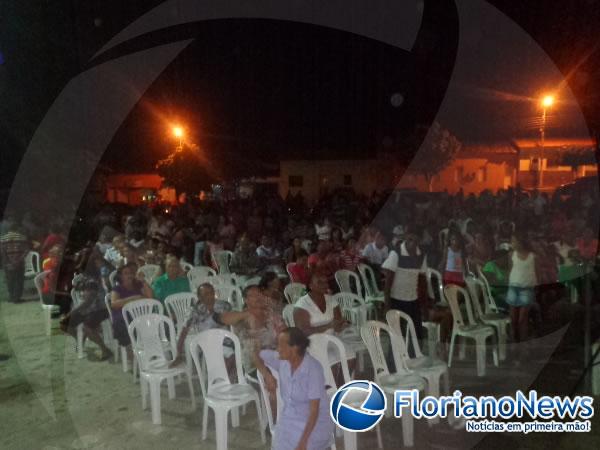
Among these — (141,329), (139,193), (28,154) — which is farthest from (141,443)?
(139,193)

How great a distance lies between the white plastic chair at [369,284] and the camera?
7.17 meters

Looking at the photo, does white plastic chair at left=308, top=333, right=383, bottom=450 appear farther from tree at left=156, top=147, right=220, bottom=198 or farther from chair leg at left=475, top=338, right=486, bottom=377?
tree at left=156, top=147, right=220, bottom=198

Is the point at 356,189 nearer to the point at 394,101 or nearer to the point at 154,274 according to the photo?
the point at 394,101

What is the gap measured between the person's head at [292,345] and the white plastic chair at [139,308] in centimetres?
270

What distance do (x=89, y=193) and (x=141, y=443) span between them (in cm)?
1339

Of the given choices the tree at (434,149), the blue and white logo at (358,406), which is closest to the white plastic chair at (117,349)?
the blue and white logo at (358,406)

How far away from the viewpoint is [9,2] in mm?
13016

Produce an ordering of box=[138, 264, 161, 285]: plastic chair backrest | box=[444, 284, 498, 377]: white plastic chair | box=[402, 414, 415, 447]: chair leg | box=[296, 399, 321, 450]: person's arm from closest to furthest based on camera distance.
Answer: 1. box=[296, 399, 321, 450]: person's arm
2. box=[402, 414, 415, 447]: chair leg
3. box=[444, 284, 498, 377]: white plastic chair
4. box=[138, 264, 161, 285]: plastic chair backrest

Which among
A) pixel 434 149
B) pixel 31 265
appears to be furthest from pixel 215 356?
pixel 434 149

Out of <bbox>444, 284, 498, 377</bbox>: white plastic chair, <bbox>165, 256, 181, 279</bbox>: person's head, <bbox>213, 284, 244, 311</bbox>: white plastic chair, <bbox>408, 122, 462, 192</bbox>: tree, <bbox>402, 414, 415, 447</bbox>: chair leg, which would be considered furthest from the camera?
<bbox>408, 122, 462, 192</bbox>: tree

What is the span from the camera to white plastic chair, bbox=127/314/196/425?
4684 millimetres

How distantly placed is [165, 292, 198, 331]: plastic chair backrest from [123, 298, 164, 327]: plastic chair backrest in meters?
0.15

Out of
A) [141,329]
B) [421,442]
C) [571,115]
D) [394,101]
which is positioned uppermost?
[394,101]

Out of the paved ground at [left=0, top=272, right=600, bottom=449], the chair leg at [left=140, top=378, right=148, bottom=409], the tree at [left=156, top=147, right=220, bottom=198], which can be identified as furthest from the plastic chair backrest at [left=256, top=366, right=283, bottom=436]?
the tree at [left=156, top=147, right=220, bottom=198]
